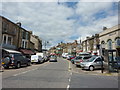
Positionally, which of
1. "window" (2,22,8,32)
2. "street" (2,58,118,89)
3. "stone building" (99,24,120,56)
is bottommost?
"street" (2,58,118,89)

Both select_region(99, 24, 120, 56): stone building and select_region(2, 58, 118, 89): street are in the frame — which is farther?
select_region(99, 24, 120, 56): stone building

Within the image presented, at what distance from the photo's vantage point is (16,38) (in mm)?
31359

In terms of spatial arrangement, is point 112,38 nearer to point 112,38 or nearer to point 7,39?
point 112,38

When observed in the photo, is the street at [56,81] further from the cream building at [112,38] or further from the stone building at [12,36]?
the stone building at [12,36]

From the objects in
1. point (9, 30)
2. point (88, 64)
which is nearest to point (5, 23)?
point (9, 30)

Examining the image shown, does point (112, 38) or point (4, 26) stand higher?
point (4, 26)

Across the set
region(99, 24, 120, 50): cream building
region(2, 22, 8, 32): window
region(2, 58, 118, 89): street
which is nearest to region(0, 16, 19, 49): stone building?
region(2, 22, 8, 32): window

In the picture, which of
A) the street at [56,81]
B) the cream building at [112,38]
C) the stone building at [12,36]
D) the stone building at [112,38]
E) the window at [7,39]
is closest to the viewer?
the street at [56,81]

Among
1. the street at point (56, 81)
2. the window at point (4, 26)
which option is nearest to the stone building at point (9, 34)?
the window at point (4, 26)

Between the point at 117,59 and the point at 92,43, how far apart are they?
25.4 meters

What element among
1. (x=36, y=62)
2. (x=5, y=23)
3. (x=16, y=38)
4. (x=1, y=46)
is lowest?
(x=36, y=62)

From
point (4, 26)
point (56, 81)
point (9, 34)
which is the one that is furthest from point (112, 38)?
point (4, 26)

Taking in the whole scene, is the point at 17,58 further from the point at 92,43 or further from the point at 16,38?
the point at 92,43

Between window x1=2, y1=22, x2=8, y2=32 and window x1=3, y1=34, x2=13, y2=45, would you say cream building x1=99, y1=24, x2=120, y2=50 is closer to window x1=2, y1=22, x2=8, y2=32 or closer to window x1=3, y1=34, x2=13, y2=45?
window x1=3, y1=34, x2=13, y2=45
